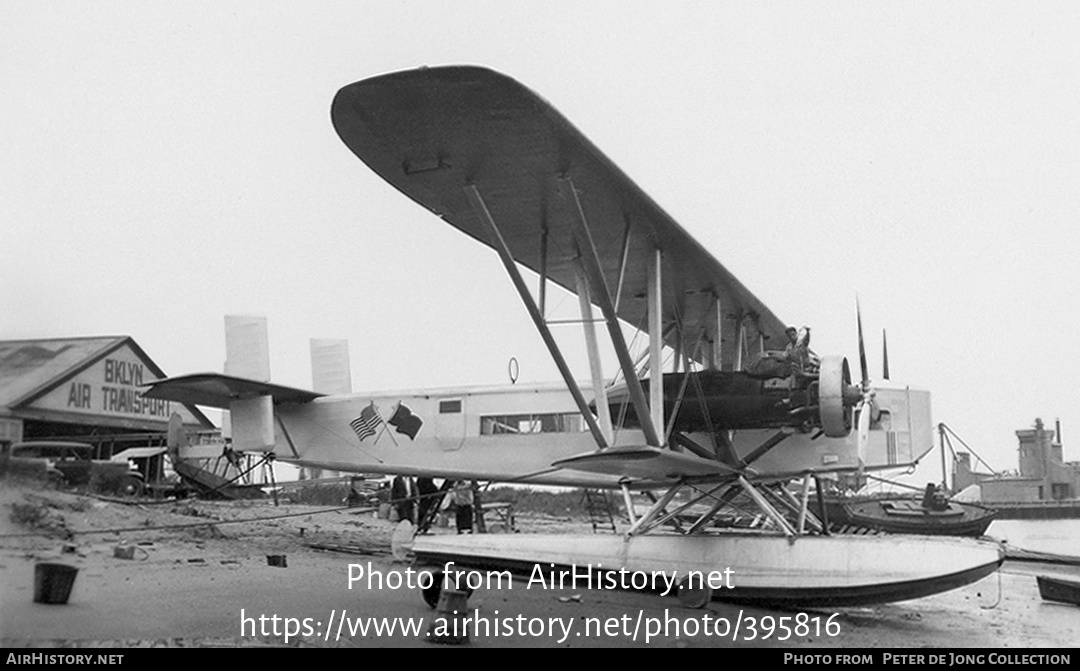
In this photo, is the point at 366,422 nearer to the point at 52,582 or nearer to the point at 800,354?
the point at 800,354

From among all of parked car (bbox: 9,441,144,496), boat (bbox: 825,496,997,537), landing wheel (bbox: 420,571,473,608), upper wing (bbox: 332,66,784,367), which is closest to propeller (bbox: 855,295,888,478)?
upper wing (bbox: 332,66,784,367)

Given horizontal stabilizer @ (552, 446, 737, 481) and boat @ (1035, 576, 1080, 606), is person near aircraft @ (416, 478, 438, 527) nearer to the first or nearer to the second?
horizontal stabilizer @ (552, 446, 737, 481)

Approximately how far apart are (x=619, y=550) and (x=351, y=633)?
420 centimetres

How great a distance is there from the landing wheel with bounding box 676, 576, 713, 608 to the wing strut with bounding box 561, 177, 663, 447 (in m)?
1.57

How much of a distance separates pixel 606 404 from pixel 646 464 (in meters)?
0.78

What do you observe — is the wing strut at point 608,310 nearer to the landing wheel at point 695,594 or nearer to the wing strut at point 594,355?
the wing strut at point 594,355

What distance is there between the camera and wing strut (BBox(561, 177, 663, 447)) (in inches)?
307

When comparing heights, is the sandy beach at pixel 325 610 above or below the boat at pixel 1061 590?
above

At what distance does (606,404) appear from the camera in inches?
354

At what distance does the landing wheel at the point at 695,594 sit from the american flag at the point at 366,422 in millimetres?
5414

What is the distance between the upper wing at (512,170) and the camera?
6.58 m

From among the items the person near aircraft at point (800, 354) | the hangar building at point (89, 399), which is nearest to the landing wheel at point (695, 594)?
the person near aircraft at point (800, 354)

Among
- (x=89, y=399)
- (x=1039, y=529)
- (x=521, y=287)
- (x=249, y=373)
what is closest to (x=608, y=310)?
(x=521, y=287)
